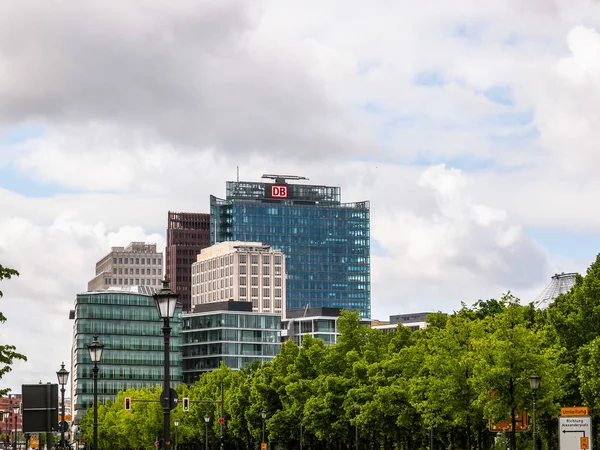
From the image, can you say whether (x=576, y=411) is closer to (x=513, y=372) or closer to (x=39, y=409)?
(x=513, y=372)

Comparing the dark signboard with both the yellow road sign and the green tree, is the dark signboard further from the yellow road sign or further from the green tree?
the green tree

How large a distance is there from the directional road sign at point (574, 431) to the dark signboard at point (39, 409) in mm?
33657

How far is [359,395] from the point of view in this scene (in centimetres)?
10969

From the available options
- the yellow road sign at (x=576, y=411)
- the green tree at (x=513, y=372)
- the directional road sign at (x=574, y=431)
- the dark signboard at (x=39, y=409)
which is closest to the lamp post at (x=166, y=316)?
the dark signboard at (x=39, y=409)

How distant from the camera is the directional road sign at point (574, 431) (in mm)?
67250

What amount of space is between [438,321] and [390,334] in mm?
6883

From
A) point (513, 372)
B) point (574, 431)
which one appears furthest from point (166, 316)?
point (513, 372)

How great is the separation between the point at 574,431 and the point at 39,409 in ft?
114

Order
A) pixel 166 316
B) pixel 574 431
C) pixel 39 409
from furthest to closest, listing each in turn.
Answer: pixel 574 431 → pixel 39 409 → pixel 166 316

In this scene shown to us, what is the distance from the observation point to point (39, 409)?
4422cm

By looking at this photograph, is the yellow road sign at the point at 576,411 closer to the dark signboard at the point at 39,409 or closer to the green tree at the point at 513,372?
the green tree at the point at 513,372

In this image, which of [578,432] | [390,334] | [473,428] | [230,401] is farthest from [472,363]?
[230,401]

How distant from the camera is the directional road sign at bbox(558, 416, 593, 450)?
67.2m

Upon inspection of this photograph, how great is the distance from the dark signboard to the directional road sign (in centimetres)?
3366
